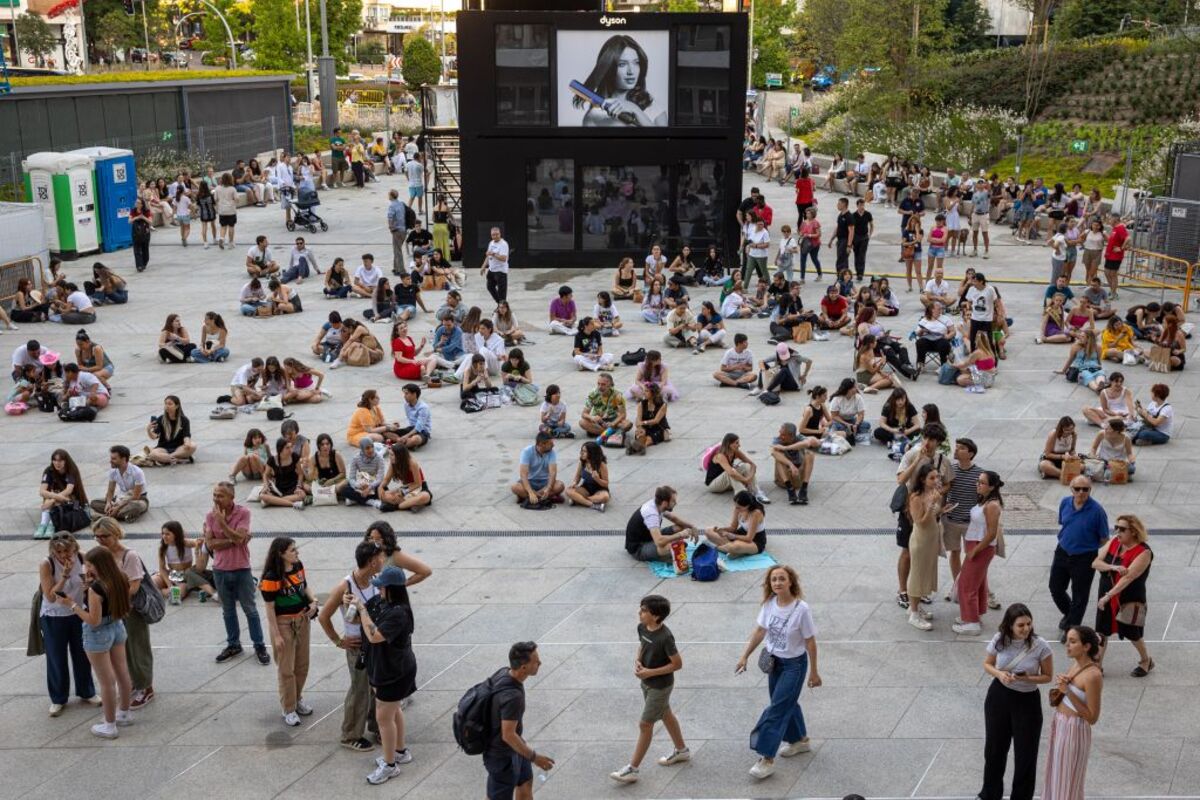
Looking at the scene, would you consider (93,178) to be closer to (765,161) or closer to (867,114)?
(765,161)

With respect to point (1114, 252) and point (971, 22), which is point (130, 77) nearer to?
point (1114, 252)

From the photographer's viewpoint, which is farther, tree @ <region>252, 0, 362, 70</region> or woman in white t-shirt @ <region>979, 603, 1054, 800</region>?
tree @ <region>252, 0, 362, 70</region>

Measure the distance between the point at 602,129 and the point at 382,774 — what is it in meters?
19.4

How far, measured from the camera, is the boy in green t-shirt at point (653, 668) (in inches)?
324

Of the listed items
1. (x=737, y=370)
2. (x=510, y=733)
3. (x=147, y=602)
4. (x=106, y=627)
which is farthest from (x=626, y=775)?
(x=737, y=370)

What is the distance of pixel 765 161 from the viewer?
4378cm

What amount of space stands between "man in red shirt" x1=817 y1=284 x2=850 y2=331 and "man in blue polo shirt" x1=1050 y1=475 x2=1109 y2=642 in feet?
35.9

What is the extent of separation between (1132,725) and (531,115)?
64.0 ft

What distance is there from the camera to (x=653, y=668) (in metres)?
8.27

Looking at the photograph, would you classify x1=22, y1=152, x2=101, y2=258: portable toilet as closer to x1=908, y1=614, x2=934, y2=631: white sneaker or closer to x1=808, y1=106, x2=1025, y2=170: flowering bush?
x1=908, y1=614, x2=934, y2=631: white sneaker

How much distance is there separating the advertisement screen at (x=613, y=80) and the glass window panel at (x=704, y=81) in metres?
0.30

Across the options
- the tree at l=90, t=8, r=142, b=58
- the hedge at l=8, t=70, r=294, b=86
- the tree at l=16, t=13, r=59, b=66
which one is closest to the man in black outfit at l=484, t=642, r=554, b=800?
the hedge at l=8, t=70, r=294, b=86

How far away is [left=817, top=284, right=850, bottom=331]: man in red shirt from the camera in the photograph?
69.7ft

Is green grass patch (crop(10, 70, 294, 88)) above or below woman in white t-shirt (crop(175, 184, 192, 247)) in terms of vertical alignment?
above
